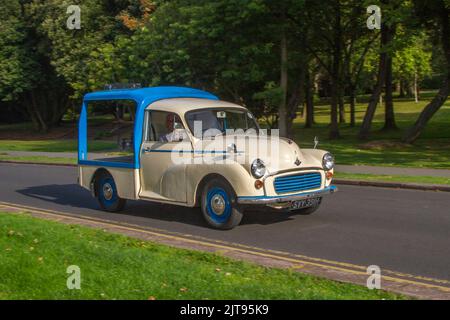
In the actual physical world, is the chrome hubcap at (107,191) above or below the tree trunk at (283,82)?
below

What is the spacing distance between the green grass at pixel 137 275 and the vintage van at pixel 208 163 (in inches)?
70.8

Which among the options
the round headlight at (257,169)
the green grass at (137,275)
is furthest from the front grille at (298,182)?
the green grass at (137,275)

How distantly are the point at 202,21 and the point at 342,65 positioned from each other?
1288 cm

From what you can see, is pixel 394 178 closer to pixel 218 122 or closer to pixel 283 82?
pixel 218 122

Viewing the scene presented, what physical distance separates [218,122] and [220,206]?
160cm

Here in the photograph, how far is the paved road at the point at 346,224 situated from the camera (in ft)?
25.5

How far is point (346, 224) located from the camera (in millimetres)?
9953

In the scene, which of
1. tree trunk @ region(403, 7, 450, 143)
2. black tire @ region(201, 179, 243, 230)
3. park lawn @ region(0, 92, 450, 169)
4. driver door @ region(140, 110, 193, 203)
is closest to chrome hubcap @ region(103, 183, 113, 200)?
park lawn @ region(0, 92, 450, 169)

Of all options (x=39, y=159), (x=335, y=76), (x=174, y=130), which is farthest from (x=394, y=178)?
(x=335, y=76)

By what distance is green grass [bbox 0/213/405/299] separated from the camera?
562cm

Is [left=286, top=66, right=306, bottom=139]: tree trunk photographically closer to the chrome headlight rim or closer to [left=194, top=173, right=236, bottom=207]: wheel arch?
the chrome headlight rim

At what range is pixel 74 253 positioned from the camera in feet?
23.9

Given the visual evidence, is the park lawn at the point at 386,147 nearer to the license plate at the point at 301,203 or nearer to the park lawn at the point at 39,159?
the park lawn at the point at 39,159
